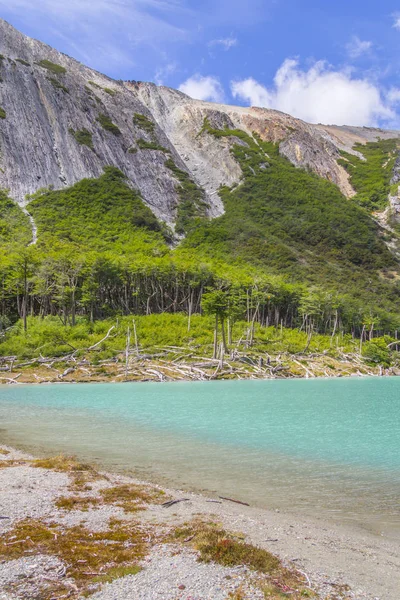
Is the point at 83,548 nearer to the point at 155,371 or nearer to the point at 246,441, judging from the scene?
the point at 246,441

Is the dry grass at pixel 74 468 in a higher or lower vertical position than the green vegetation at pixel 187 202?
lower

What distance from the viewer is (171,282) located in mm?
63875

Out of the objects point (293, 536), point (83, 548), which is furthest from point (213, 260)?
point (83, 548)

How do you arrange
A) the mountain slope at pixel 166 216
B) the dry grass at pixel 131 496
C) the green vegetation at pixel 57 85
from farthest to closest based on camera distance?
the green vegetation at pixel 57 85
the mountain slope at pixel 166 216
the dry grass at pixel 131 496

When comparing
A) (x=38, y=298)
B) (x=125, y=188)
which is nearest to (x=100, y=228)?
(x=125, y=188)

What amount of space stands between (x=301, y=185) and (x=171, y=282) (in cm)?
9451

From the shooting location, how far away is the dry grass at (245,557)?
16.2 ft

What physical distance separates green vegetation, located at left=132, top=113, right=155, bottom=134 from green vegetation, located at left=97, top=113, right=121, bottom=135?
13468 mm

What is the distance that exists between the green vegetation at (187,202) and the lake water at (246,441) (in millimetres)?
80658

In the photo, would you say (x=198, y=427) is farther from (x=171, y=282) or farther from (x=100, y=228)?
(x=100, y=228)

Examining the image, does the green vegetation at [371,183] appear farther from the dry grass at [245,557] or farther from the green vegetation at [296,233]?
the dry grass at [245,557]

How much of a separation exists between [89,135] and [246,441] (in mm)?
111418

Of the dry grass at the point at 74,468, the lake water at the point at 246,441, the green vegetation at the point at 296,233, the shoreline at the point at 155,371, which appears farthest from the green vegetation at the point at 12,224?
the dry grass at the point at 74,468

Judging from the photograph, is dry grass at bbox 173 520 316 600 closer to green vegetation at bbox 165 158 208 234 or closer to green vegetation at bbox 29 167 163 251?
green vegetation at bbox 29 167 163 251
